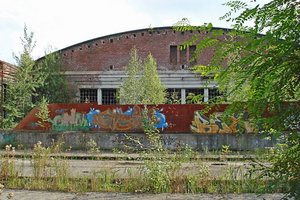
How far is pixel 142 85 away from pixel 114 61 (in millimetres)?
5777

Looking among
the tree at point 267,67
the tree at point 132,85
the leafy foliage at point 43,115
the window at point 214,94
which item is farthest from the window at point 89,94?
the tree at point 267,67

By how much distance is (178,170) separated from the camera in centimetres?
823

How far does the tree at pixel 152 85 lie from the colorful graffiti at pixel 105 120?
32.1 ft

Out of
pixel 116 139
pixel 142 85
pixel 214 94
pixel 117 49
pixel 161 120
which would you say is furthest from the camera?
pixel 117 49

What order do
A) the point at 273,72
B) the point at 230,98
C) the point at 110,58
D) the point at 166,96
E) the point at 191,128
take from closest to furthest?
the point at 273,72 < the point at 230,98 < the point at 191,128 < the point at 166,96 < the point at 110,58

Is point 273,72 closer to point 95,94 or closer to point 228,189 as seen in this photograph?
point 228,189

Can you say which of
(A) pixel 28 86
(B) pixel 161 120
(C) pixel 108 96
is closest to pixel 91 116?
(B) pixel 161 120

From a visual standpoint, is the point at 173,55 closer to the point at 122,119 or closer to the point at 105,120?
the point at 122,119

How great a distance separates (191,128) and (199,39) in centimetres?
2011

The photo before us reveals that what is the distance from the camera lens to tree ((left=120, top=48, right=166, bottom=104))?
34.8 meters

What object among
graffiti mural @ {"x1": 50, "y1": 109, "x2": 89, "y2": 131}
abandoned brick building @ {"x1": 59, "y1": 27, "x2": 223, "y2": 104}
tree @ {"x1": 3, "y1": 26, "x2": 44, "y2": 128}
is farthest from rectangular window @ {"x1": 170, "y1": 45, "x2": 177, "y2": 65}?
graffiti mural @ {"x1": 50, "y1": 109, "x2": 89, "y2": 131}

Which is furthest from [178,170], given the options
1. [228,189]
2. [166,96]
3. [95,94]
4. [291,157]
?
[95,94]

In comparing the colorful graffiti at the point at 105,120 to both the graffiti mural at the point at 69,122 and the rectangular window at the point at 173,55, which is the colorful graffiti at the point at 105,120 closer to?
the graffiti mural at the point at 69,122

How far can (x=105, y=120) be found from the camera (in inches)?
941
